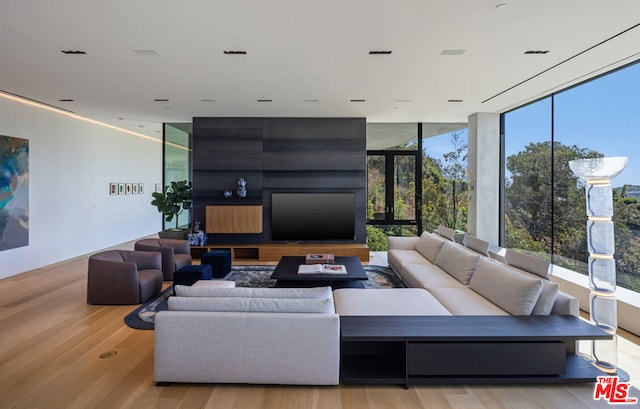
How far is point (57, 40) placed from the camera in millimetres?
3523

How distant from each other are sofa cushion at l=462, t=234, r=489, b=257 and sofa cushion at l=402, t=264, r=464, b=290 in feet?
1.76

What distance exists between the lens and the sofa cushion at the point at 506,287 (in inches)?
115

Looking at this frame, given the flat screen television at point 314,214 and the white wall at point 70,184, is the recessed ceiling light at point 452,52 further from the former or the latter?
the white wall at point 70,184

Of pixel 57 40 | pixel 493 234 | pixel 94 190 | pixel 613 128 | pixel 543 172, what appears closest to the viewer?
pixel 57 40

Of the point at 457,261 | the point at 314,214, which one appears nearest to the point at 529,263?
the point at 457,261

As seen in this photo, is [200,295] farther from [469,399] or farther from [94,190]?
[94,190]

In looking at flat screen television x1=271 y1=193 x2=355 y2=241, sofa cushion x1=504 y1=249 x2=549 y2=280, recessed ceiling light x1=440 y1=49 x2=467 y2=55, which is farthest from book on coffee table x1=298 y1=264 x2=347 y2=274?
recessed ceiling light x1=440 y1=49 x2=467 y2=55

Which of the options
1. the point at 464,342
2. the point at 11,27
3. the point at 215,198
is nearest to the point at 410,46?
the point at 464,342

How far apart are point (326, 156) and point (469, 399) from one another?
5497 millimetres

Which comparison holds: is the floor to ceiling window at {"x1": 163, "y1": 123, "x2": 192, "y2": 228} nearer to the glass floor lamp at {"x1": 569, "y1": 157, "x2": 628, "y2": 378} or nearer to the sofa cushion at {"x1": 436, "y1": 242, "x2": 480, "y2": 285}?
the sofa cushion at {"x1": 436, "y1": 242, "x2": 480, "y2": 285}

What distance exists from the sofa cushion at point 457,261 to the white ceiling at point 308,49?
7.58 feet

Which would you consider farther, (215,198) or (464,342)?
(215,198)

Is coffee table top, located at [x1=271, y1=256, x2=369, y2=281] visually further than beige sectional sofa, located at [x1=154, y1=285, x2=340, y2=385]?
Yes

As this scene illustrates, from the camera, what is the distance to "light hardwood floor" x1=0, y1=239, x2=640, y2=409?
2395 mm
